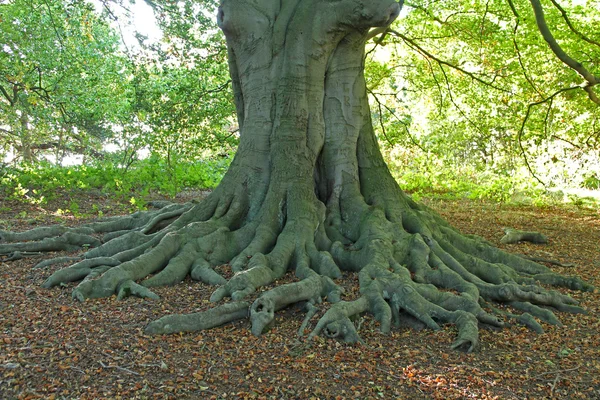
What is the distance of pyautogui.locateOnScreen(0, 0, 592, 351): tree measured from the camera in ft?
14.4

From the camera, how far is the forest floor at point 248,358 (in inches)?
119

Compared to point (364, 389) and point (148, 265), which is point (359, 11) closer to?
point (148, 265)

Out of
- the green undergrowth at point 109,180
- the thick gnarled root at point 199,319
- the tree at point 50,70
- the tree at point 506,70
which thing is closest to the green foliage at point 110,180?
the green undergrowth at point 109,180

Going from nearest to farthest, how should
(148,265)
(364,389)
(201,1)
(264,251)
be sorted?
(364,389), (148,265), (264,251), (201,1)

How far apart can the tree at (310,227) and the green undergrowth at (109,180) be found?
14.4 ft

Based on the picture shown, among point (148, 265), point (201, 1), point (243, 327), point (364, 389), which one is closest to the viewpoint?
point (364, 389)

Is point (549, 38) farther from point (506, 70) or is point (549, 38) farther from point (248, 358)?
point (248, 358)

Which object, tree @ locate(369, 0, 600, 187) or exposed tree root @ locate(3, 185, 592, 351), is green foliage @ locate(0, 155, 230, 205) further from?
exposed tree root @ locate(3, 185, 592, 351)

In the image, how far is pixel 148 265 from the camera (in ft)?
15.9

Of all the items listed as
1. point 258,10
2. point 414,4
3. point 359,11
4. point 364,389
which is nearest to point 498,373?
point 364,389

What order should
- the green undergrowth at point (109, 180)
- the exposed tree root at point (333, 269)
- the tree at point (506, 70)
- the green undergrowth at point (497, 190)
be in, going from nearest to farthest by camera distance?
the exposed tree root at point (333, 269) → the tree at point (506, 70) → the green undergrowth at point (109, 180) → the green undergrowth at point (497, 190)

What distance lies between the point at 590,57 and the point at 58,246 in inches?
398

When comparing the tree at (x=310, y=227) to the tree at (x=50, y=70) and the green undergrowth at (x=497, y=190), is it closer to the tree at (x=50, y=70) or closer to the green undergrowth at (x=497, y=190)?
the green undergrowth at (x=497, y=190)

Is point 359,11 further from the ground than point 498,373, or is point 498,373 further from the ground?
point 359,11
